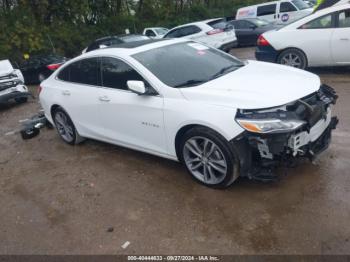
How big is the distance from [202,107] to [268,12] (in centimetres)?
1687

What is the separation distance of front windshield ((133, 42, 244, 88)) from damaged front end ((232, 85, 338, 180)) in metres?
0.97

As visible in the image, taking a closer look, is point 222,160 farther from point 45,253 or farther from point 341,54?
point 341,54

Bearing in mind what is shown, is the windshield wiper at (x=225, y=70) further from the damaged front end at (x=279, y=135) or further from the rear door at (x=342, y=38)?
the rear door at (x=342, y=38)

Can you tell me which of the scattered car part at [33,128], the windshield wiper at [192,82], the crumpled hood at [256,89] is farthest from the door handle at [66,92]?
the crumpled hood at [256,89]

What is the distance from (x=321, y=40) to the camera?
807 cm

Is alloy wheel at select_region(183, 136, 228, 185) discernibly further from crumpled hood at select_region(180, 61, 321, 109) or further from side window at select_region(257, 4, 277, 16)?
side window at select_region(257, 4, 277, 16)

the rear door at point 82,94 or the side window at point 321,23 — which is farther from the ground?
the side window at point 321,23

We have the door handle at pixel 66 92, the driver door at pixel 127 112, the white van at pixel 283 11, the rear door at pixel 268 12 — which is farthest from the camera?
the rear door at pixel 268 12

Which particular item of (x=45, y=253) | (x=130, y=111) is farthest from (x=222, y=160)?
(x=45, y=253)

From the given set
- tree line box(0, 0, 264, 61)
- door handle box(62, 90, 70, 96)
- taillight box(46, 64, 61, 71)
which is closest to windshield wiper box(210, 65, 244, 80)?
door handle box(62, 90, 70, 96)

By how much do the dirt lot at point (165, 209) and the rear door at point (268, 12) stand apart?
48.3 ft

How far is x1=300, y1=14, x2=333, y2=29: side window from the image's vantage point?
317 inches

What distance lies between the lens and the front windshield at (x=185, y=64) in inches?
172

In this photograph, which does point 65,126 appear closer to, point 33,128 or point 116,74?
point 33,128
